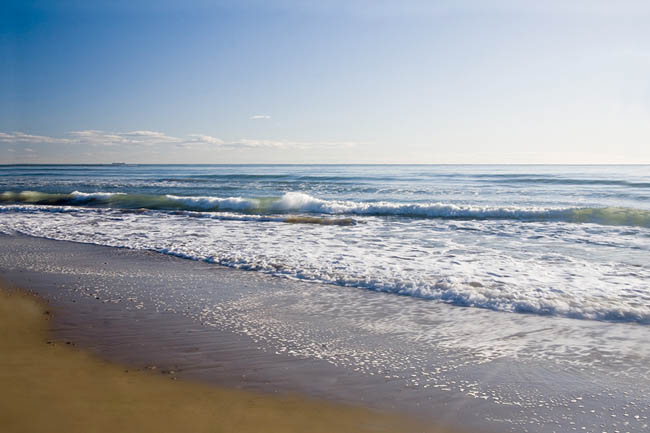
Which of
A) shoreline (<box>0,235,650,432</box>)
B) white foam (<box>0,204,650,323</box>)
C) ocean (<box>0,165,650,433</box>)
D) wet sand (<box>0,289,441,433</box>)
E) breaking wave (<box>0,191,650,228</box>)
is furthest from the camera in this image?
breaking wave (<box>0,191,650,228</box>)

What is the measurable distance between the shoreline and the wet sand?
151 mm

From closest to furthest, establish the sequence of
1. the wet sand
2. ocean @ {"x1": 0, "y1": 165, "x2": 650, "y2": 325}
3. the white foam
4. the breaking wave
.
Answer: the wet sand < the white foam < ocean @ {"x1": 0, "y1": 165, "x2": 650, "y2": 325} < the breaking wave

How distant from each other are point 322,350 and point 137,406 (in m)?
1.67

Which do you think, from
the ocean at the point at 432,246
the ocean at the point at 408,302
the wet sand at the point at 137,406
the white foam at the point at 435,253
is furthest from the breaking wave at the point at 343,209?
the wet sand at the point at 137,406

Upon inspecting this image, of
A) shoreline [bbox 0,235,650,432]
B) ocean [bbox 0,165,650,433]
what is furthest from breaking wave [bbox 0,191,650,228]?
shoreline [bbox 0,235,650,432]

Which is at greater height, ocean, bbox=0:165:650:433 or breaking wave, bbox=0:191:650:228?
breaking wave, bbox=0:191:650:228

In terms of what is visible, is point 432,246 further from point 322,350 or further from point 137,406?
point 137,406

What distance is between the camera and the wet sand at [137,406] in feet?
8.77

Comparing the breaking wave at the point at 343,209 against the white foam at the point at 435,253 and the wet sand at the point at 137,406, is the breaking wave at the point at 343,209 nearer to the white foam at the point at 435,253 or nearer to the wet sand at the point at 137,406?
the white foam at the point at 435,253

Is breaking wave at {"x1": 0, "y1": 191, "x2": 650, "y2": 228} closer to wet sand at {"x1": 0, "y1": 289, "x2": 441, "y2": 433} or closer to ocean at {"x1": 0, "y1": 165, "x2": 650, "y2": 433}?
ocean at {"x1": 0, "y1": 165, "x2": 650, "y2": 433}

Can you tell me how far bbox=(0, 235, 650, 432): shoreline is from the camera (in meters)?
3.00

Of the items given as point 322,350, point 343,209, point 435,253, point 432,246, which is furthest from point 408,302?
point 343,209

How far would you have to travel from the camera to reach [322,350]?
12.9 feet

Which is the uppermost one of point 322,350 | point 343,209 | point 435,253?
point 343,209
